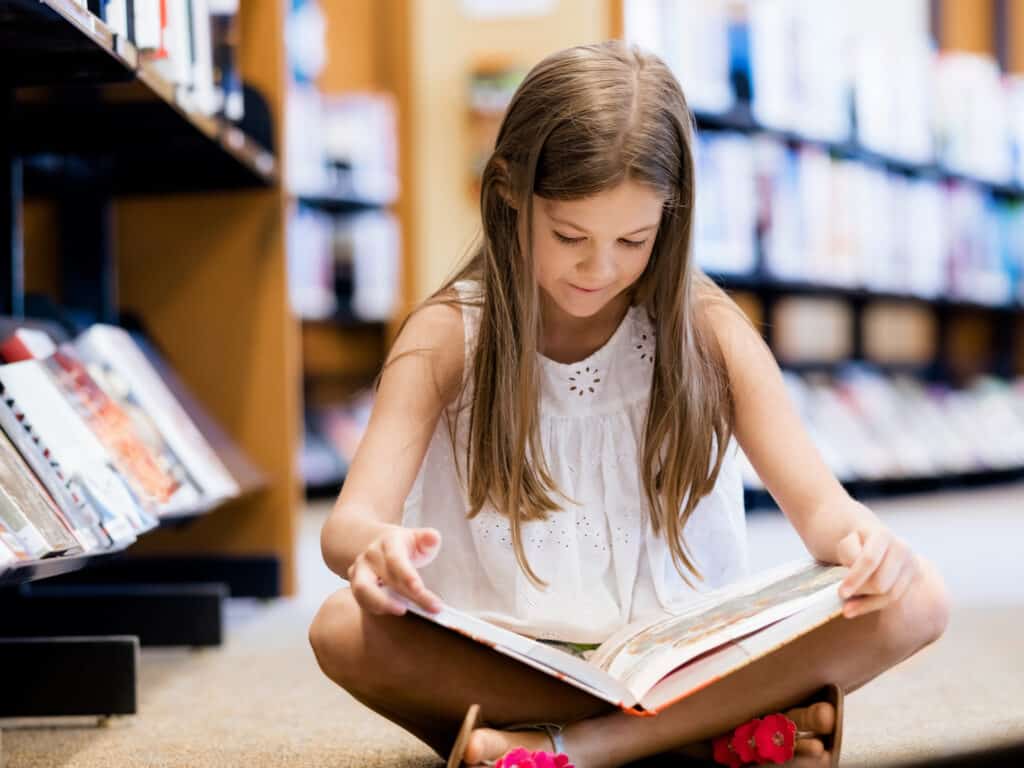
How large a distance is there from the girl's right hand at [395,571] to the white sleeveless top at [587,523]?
0.29 metres

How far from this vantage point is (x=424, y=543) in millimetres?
891

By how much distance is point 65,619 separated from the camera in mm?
1663

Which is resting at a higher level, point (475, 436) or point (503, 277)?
point (503, 277)

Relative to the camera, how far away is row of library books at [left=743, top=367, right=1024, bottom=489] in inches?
145

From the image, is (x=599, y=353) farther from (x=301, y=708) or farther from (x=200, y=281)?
(x=200, y=281)

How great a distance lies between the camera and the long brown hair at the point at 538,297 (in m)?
1.11

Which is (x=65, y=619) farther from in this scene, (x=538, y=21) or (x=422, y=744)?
(x=538, y=21)

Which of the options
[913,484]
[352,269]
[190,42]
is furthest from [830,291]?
[190,42]

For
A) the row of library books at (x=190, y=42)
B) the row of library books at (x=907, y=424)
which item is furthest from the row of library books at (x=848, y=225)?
the row of library books at (x=190, y=42)

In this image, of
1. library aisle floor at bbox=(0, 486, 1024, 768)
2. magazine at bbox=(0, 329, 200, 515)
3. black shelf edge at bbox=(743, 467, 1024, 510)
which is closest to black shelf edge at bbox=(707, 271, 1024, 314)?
black shelf edge at bbox=(743, 467, 1024, 510)

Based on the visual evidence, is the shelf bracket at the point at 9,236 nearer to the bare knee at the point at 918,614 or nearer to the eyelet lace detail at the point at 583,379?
the eyelet lace detail at the point at 583,379

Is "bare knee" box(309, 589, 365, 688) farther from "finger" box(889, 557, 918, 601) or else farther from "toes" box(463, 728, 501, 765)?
"finger" box(889, 557, 918, 601)

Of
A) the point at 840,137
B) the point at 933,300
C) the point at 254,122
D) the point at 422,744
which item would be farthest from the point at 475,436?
the point at 933,300

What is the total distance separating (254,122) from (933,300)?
256 centimetres
